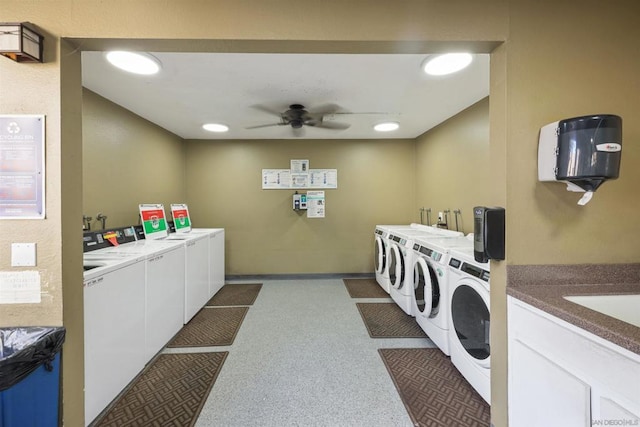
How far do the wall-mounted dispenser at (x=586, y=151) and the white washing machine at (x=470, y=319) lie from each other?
0.71m

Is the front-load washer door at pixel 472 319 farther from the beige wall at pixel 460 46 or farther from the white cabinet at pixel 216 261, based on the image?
the white cabinet at pixel 216 261

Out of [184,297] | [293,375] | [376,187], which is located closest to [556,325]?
[293,375]

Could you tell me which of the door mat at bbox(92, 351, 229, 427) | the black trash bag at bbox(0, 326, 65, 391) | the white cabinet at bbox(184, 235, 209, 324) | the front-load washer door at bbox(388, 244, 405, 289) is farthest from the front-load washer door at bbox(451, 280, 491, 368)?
the white cabinet at bbox(184, 235, 209, 324)

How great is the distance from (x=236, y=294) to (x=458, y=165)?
348 centimetres

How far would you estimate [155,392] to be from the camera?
182cm

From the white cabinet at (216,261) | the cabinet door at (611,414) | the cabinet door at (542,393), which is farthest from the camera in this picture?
the white cabinet at (216,261)

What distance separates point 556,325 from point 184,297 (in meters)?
3.00

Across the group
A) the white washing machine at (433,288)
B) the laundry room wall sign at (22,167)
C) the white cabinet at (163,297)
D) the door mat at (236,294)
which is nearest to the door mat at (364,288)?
the white washing machine at (433,288)

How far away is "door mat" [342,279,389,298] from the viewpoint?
11.9 feet

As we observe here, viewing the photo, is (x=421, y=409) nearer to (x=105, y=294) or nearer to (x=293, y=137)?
(x=105, y=294)

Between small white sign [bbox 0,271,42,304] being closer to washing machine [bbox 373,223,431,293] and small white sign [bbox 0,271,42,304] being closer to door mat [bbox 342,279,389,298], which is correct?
door mat [bbox 342,279,389,298]

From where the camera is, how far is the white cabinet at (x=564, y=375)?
808mm

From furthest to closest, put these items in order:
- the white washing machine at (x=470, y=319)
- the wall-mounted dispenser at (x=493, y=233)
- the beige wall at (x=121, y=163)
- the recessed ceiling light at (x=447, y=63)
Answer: the beige wall at (x=121, y=163) → the recessed ceiling light at (x=447, y=63) → the white washing machine at (x=470, y=319) → the wall-mounted dispenser at (x=493, y=233)

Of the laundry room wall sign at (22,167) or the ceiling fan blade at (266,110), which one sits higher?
the ceiling fan blade at (266,110)
